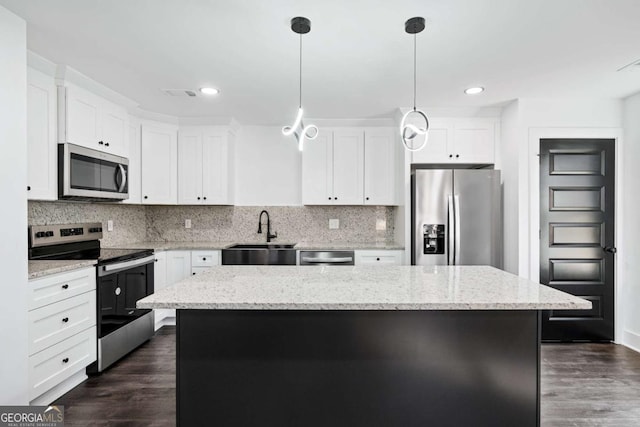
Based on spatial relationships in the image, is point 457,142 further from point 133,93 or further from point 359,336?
point 133,93

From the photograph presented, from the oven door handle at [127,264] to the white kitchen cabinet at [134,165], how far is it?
767 millimetres

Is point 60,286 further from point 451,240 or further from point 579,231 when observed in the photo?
point 579,231

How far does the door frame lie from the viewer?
11.4ft

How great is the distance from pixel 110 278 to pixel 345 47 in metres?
2.59

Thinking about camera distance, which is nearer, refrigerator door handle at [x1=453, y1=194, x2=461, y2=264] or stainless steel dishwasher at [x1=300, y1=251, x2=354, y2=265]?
refrigerator door handle at [x1=453, y1=194, x2=461, y2=264]

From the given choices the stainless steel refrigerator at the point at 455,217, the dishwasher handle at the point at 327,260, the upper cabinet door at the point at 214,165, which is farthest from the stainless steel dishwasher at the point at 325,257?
the upper cabinet door at the point at 214,165

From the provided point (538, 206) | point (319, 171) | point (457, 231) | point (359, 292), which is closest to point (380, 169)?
point (319, 171)

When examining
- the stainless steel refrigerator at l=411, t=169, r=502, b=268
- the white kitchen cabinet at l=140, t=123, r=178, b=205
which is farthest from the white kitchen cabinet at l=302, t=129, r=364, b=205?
the white kitchen cabinet at l=140, t=123, r=178, b=205

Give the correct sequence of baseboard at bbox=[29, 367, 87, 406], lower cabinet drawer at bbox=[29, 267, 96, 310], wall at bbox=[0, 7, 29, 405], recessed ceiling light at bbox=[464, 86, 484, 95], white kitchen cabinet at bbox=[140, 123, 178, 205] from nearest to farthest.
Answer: wall at bbox=[0, 7, 29, 405], lower cabinet drawer at bbox=[29, 267, 96, 310], baseboard at bbox=[29, 367, 87, 406], recessed ceiling light at bbox=[464, 86, 484, 95], white kitchen cabinet at bbox=[140, 123, 178, 205]

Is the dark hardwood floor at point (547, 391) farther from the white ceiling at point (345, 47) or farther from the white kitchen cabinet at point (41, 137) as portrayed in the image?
the white ceiling at point (345, 47)

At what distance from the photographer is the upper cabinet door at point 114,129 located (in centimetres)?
325

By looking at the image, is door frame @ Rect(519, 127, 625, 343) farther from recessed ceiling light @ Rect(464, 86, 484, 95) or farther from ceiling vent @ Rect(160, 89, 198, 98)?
ceiling vent @ Rect(160, 89, 198, 98)

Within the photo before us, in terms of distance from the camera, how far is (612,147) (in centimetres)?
349

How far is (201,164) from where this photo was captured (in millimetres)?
4152
